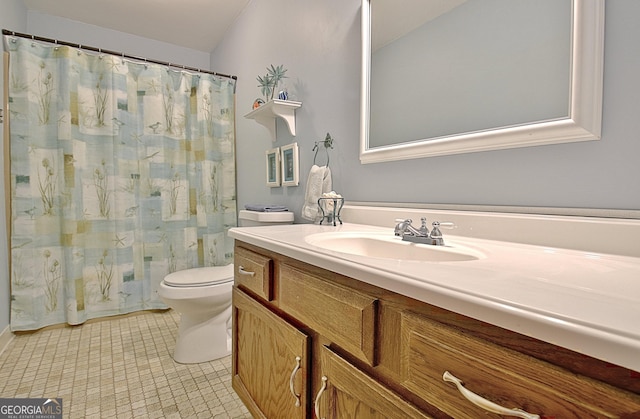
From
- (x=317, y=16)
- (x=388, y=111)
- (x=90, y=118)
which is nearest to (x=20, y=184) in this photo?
(x=90, y=118)

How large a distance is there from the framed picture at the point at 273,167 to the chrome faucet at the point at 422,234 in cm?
117

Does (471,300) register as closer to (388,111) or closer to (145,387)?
(388,111)

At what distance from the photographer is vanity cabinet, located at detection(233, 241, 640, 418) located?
35 centimetres

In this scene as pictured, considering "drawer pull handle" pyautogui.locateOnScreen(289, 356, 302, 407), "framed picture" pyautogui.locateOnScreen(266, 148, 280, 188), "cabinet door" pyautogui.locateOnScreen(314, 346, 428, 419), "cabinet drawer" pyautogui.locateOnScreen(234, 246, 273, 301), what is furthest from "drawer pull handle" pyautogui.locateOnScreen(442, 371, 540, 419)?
"framed picture" pyautogui.locateOnScreen(266, 148, 280, 188)

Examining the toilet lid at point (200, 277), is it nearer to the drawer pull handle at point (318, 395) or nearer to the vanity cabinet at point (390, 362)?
the vanity cabinet at point (390, 362)

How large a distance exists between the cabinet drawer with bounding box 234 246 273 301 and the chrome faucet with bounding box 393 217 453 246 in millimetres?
417

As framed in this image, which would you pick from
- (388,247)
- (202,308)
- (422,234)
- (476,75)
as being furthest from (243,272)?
(476,75)

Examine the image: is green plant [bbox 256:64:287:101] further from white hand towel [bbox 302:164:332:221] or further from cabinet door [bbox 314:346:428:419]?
cabinet door [bbox 314:346:428:419]

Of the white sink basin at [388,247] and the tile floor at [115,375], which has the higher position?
the white sink basin at [388,247]

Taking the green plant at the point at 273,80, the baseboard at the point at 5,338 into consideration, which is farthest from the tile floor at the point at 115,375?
the green plant at the point at 273,80

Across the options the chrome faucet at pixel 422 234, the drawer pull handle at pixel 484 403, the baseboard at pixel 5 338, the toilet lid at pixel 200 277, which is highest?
the chrome faucet at pixel 422 234

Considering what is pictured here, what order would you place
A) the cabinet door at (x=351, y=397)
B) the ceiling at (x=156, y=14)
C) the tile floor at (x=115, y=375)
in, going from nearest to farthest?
the cabinet door at (x=351, y=397), the tile floor at (x=115, y=375), the ceiling at (x=156, y=14)

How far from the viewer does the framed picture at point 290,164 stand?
6.00 ft

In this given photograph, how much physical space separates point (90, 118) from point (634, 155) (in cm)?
274
